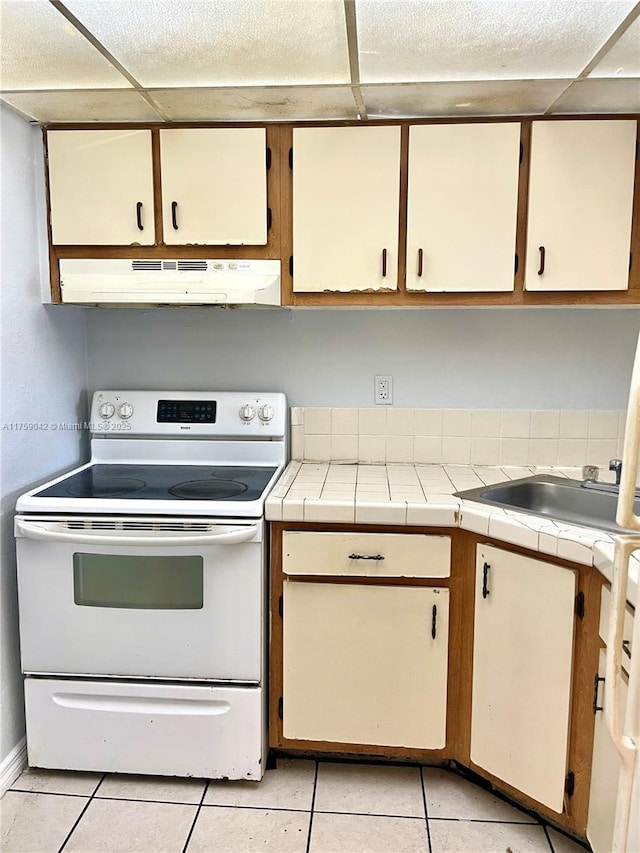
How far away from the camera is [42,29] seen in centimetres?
146

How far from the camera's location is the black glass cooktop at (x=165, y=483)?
74.5 inches

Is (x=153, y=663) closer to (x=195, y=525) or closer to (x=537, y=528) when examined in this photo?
(x=195, y=525)

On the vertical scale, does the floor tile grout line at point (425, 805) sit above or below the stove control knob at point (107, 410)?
below

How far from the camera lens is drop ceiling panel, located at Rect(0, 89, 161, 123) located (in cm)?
181

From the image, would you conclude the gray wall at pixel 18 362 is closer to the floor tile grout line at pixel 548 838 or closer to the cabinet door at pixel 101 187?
the cabinet door at pixel 101 187

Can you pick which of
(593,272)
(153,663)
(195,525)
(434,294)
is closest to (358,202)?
(434,294)

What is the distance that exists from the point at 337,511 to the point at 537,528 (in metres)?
0.55

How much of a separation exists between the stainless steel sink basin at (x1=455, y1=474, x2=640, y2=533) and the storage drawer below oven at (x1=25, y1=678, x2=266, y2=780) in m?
0.97

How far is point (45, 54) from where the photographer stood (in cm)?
158

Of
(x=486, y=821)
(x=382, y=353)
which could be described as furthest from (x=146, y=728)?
(x=382, y=353)

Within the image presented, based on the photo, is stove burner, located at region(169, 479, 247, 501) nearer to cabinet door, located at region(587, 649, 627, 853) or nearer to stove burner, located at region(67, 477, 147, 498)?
stove burner, located at region(67, 477, 147, 498)

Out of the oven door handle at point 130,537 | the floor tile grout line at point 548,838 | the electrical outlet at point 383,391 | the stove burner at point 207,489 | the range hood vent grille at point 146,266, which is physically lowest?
the floor tile grout line at point 548,838

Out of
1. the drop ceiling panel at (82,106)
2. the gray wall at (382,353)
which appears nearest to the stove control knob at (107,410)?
the gray wall at (382,353)

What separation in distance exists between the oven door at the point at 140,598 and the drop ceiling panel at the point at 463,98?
1310 millimetres
